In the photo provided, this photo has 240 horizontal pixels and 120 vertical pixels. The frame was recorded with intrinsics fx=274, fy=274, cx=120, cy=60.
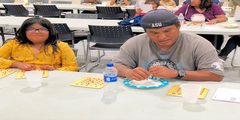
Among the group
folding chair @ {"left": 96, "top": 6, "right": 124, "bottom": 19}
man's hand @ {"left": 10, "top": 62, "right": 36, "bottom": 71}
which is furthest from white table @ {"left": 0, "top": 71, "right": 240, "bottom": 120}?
folding chair @ {"left": 96, "top": 6, "right": 124, "bottom": 19}

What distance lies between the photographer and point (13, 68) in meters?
2.05

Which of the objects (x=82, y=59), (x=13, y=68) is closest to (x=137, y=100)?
(x=13, y=68)

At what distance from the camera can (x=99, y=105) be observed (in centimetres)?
130

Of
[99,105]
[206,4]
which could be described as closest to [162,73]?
[99,105]

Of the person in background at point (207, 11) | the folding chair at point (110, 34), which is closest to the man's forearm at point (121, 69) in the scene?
the folding chair at point (110, 34)

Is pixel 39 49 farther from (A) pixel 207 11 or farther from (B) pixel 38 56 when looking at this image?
(A) pixel 207 11

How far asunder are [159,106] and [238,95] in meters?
0.43

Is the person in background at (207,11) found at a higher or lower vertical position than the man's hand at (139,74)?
higher

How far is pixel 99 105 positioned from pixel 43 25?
1172 mm

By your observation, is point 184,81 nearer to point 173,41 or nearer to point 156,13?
point 173,41

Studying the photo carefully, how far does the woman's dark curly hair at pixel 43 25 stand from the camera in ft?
7.28

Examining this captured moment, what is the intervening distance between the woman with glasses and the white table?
669 mm

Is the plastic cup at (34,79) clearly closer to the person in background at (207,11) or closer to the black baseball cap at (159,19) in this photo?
the black baseball cap at (159,19)

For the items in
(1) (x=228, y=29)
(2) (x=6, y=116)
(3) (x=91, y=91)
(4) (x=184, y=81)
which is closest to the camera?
(2) (x=6, y=116)
